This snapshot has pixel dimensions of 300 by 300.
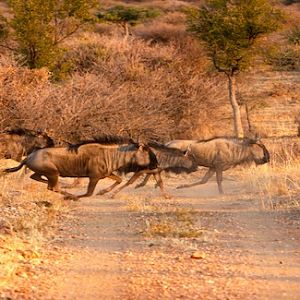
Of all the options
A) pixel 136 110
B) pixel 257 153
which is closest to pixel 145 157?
pixel 257 153

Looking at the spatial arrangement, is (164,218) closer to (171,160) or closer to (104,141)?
(104,141)

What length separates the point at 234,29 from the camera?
2131 cm

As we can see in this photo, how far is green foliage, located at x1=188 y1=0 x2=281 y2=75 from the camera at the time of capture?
2119 centimetres

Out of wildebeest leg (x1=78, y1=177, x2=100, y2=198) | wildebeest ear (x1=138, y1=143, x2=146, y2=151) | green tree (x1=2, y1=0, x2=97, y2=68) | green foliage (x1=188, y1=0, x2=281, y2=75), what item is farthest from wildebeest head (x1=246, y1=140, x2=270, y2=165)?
green tree (x1=2, y1=0, x2=97, y2=68)

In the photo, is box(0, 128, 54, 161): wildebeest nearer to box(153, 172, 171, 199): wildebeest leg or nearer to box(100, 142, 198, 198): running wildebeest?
box(100, 142, 198, 198): running wildebeest

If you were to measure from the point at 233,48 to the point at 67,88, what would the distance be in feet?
20.0

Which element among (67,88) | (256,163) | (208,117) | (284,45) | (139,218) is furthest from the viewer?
(284,45)

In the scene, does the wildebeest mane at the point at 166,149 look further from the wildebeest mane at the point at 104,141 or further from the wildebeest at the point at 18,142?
the wildebeest at the point at 18,142

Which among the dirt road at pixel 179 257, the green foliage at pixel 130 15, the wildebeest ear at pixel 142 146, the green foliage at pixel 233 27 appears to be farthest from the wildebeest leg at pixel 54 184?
the green foliage at pixel 130 15

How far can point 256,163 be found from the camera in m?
14.0

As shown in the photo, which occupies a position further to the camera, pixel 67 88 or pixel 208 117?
pixel 208 117

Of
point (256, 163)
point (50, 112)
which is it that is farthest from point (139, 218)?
point (50, 112)

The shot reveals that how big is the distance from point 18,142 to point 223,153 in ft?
15.0

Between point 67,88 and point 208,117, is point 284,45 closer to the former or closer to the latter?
point 208,117
